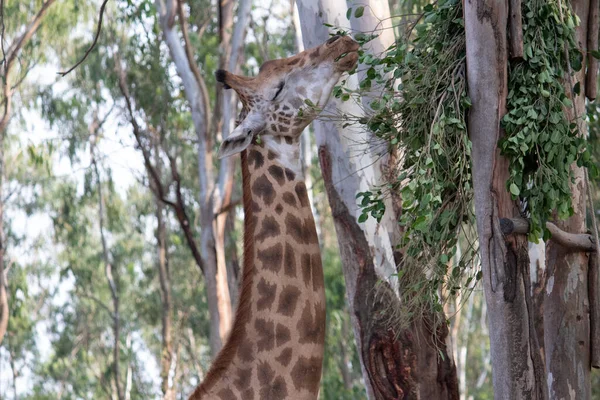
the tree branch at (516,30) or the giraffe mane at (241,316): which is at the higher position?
the tree branch at (516,30)

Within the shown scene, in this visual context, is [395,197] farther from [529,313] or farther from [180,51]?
[180,51]

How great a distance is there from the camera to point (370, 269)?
6.17 meters

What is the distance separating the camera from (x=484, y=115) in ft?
14.1

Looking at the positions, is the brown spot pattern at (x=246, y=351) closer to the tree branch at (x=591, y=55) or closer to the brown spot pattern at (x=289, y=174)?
the brown spot pattern at (x=289, y=174)

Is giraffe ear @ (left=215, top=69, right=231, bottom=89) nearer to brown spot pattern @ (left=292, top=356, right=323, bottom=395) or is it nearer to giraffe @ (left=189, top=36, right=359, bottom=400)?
giraffe @ (left=189, top=36, right=359, bottom=400)

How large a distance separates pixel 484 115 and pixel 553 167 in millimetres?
364

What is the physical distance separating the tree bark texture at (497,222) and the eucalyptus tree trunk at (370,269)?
1.21m

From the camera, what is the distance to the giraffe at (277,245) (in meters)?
4.62

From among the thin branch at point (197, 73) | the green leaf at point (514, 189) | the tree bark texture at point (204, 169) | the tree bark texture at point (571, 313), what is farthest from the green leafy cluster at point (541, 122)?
the thin branch at point (197, 73)

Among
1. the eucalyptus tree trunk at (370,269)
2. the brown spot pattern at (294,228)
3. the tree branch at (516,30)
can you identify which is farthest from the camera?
the eucalyptus tree trunk at (370,269)

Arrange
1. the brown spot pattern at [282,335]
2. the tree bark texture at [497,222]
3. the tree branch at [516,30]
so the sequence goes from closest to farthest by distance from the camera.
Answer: the tree bark texture at [497,222], the tree branch at [516,30], the brown spot pattern at [282,335]

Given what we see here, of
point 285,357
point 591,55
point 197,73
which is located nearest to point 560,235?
point 591,55

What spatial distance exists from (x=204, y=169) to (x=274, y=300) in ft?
28.9

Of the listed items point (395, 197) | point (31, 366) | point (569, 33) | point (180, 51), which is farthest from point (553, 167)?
point (31, 366)
